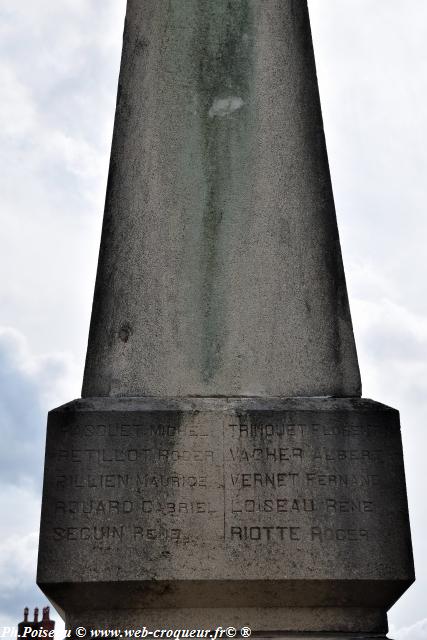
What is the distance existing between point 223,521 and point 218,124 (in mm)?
1983

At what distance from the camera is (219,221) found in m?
4.31

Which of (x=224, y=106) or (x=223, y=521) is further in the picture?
(x=224, y=106)

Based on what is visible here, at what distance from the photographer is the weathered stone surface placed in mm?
4133

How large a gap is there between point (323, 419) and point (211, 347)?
630mm

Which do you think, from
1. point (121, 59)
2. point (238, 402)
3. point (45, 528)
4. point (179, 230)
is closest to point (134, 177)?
point (179, 230)

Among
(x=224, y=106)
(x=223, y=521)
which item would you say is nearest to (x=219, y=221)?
(x=224, y=106)

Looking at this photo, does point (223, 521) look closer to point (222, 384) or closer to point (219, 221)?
point (222, 384)

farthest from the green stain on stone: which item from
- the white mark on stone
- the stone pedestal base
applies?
the stone pedestal base

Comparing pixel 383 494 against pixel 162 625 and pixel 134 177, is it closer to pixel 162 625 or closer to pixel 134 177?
pixel 162 625

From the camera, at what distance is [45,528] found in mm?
3764

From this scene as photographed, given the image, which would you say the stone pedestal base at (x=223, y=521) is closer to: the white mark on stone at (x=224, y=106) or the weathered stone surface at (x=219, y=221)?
the weathered stone surface at (x=219, y=221)

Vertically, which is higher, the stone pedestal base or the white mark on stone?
the white mark on stone

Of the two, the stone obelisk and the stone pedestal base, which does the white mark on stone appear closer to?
the stone obelisk

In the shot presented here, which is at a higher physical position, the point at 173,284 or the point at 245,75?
the point at 245,75
